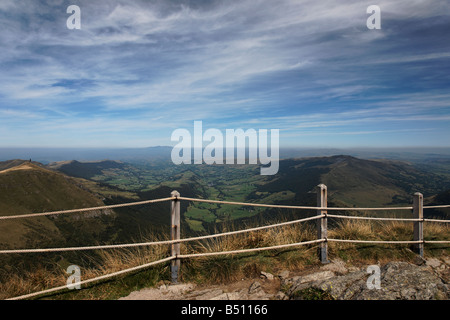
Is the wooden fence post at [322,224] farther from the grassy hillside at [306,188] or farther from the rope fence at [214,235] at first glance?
the grassy hillside at [306,188]

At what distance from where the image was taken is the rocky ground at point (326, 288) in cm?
390

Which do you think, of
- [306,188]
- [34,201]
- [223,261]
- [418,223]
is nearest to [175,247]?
[223,261]

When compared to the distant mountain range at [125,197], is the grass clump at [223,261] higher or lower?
higher

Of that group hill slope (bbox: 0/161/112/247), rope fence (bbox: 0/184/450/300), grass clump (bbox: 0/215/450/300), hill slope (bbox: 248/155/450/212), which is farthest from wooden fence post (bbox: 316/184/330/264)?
hill slope (bbox: 248/155/450/212)

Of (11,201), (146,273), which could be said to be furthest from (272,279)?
(11,201)

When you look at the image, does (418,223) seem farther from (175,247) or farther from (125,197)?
(125,197)

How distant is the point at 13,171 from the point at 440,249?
14641cm

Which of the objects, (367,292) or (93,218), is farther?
(93,218)

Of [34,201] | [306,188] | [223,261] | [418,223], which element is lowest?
[306,188]

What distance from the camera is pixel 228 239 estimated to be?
21.0ft

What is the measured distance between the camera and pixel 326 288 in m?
4.08

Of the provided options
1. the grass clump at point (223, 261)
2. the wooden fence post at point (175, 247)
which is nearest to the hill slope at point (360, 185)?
the grass clump at point (223, 261)

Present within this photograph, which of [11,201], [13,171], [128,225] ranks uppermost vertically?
[13,171]
